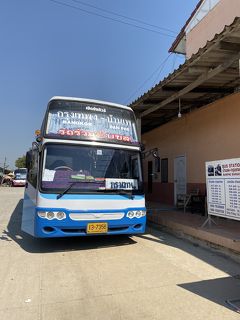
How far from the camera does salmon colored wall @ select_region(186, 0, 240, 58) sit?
13.7 m

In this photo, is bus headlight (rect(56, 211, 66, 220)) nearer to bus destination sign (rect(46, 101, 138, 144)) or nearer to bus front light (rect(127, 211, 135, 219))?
bus front light (rect(127, 211, 135, 219))

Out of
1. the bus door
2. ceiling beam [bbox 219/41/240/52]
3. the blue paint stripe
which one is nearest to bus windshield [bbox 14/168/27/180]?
the bus door

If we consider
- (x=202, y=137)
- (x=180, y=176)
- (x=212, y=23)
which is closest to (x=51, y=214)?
(x=202, y=137)

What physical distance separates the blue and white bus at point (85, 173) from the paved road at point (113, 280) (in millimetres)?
556

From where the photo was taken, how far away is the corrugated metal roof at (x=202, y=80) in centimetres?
721

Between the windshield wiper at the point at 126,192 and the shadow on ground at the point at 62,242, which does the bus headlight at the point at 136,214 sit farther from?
the shadow on ground at the point at 62,242

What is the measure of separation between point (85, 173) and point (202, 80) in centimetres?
413

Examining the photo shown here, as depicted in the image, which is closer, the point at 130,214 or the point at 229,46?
the point at 229,46

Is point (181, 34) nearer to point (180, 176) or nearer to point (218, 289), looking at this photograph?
point (180, 176)

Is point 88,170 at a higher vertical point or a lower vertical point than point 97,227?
higher

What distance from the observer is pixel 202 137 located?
12.3m

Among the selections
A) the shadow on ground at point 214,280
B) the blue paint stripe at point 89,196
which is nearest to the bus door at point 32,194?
A: the blue paint stripe at point 89,196

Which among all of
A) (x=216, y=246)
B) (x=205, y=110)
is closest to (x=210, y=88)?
(x=205, y=110)

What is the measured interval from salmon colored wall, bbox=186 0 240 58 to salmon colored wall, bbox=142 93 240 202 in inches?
142
